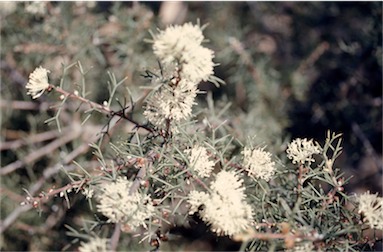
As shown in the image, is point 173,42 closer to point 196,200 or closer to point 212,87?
point 196,200

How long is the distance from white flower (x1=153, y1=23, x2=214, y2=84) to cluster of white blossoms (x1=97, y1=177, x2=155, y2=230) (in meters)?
0.14

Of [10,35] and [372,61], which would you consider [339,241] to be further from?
[10,35]

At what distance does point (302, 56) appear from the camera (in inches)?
56.1

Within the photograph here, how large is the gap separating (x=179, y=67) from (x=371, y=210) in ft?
0.81

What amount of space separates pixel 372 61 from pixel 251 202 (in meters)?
0.75

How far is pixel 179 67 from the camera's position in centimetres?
51

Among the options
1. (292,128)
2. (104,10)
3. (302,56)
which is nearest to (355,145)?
(292,128)

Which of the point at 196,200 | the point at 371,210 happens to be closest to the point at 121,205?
the point at 196,200

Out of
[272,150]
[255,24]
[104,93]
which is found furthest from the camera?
[255,24]

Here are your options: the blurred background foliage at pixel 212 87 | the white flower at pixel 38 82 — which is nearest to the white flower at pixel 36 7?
the blurred background foliage at pixel 212 87

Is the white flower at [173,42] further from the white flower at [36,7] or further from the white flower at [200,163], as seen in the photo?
the white flower at [36,7]

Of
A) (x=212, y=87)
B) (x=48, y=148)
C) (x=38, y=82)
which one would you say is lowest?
(x=48, y=148)

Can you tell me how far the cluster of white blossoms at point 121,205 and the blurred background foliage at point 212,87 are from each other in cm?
56

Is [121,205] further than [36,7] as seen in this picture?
No
